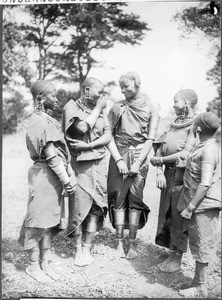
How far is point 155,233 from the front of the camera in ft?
17.9

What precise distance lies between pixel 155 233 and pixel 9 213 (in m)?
1.73

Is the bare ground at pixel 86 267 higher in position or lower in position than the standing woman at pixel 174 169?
lower

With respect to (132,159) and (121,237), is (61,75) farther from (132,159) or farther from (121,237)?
(121,237)

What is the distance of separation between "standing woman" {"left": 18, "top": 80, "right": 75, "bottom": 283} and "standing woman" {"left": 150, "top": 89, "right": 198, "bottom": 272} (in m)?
1.03

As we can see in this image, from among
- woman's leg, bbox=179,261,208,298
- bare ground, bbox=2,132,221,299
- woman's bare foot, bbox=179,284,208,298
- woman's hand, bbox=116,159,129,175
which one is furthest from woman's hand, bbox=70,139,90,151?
woman's bare foot, bbox=179,284,208,298

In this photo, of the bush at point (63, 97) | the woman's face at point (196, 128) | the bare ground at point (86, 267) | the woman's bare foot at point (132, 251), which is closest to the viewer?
the woman's face at point (196, 128)

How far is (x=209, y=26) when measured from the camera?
17.0ft

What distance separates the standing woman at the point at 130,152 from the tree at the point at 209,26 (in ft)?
2.37

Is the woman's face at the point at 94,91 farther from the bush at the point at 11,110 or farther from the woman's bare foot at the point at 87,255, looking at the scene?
the woman's bare foot at the point at 87,255

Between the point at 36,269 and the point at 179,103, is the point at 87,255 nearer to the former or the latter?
the point at 36,269

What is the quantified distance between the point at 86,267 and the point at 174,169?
4.73 feet

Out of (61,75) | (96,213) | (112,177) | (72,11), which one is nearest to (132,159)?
(112,177)

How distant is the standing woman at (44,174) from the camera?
15.1 feet

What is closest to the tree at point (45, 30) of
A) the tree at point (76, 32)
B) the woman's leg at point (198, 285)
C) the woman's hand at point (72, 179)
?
the tree at point (76, 32)
